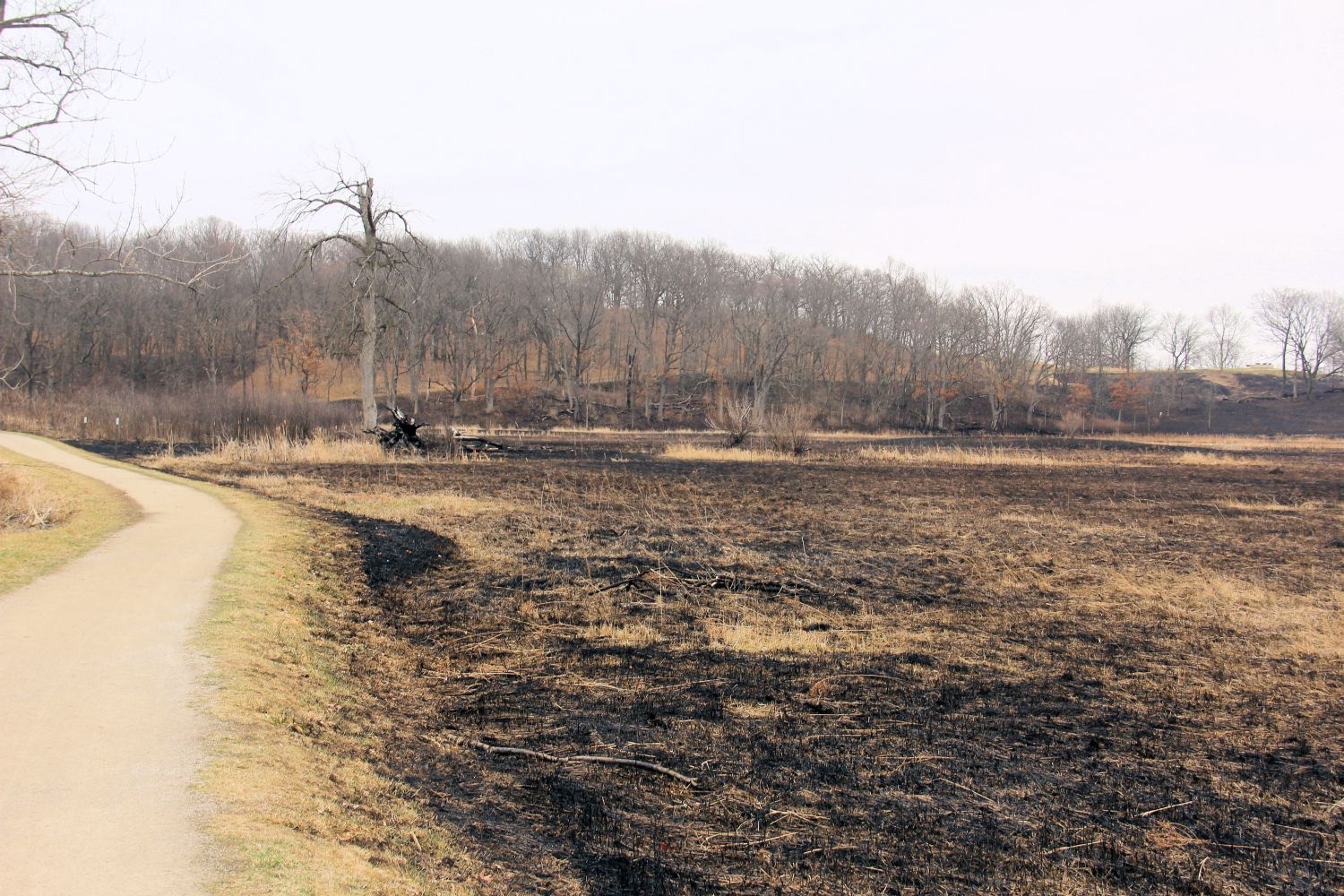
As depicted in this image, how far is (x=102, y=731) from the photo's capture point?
4961 mm

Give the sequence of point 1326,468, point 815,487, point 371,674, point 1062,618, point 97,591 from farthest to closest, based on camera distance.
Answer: point 1326,468
point 815,487
point 1062,618
point 97,591
point 371,674

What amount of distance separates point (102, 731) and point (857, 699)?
5124 mm

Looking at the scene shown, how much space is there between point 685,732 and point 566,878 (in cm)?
203

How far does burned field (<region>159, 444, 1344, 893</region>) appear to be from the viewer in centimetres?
450

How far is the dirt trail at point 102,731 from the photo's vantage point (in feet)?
11.7

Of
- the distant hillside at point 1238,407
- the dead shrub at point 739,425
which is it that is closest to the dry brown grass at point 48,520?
the dead shrub at point 739,425

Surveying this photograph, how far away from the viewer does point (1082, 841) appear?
4648 mm

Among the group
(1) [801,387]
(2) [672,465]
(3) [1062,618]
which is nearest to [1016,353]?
(1) [801,387]

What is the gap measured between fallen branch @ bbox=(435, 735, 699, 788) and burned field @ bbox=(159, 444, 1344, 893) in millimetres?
53

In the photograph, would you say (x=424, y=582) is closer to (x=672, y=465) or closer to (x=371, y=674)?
(x=371, y=674)

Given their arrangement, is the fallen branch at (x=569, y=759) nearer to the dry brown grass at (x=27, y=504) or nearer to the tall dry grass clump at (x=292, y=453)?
the dry brown grass at (x=27, y=504)

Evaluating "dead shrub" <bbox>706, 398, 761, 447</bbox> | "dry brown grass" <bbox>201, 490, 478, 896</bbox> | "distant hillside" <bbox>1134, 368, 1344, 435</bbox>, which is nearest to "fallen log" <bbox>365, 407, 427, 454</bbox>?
"dead shrub" <bbox>706, 398, 761, 447</bbox>

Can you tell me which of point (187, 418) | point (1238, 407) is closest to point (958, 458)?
point (187, 418)

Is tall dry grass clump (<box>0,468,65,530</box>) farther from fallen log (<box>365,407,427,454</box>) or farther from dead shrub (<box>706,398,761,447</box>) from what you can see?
dead shrub (<box>706,398,761,447</box>)
